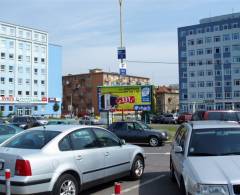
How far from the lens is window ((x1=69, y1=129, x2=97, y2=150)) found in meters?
8.52

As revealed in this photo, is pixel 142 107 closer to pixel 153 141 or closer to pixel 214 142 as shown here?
pixel 153 141

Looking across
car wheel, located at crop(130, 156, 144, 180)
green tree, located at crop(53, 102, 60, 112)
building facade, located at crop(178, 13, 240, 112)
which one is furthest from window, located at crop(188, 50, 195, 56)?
car wheel, located at crop(130, 156, 144, 180)

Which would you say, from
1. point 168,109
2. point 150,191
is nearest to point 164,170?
point 150,191

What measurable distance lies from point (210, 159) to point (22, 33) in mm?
95618

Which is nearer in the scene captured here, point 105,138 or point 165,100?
point 105,138

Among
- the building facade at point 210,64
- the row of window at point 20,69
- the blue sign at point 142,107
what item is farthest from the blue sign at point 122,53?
the building facade at point 210,64

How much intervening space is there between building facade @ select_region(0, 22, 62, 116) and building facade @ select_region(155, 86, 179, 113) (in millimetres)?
56061

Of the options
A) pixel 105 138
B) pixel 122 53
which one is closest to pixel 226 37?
pixel 122 53

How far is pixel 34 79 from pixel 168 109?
2751 inches

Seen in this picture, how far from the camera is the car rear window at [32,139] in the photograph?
26.7 ft

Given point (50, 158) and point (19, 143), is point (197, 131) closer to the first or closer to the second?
point (50, 158)

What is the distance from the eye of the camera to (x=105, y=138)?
9.62 meters

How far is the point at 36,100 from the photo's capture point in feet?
319

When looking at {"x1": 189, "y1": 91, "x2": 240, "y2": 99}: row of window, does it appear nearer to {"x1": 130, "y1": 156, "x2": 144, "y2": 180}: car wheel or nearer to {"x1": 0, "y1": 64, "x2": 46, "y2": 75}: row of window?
{"x1": 0, "y1": 64, "x2": 46, "y2": 75}: row of window
